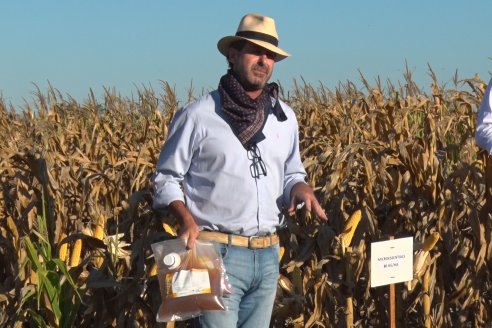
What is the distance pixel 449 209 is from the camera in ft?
18.0

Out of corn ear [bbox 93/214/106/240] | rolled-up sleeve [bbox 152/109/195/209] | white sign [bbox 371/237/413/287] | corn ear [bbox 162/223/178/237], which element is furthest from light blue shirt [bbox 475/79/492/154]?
corn ear [bbox 93/214/106/240]

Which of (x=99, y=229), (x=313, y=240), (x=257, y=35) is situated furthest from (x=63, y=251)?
(x=257, y=35)

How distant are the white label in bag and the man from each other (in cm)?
10

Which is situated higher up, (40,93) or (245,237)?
(40,93)

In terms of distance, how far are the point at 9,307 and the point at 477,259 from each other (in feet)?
7.70

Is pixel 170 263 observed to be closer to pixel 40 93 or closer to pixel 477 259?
pixel 477 259

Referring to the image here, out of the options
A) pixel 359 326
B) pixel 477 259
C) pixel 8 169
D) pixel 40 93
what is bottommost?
pixel 359 326

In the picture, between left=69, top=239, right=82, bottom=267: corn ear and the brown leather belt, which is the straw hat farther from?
left=69, top=239, right=82, bottom=267: corn ear

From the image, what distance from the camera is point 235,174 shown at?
12.9 feet

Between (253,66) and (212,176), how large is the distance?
0.43 metres

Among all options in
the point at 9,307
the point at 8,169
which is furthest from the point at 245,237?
the point at 8,169

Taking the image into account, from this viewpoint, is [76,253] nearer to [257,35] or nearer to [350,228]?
[350,228]

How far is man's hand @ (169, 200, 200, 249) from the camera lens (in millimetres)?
3805

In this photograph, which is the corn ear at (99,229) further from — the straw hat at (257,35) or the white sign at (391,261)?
the straw hat at (257,35)
